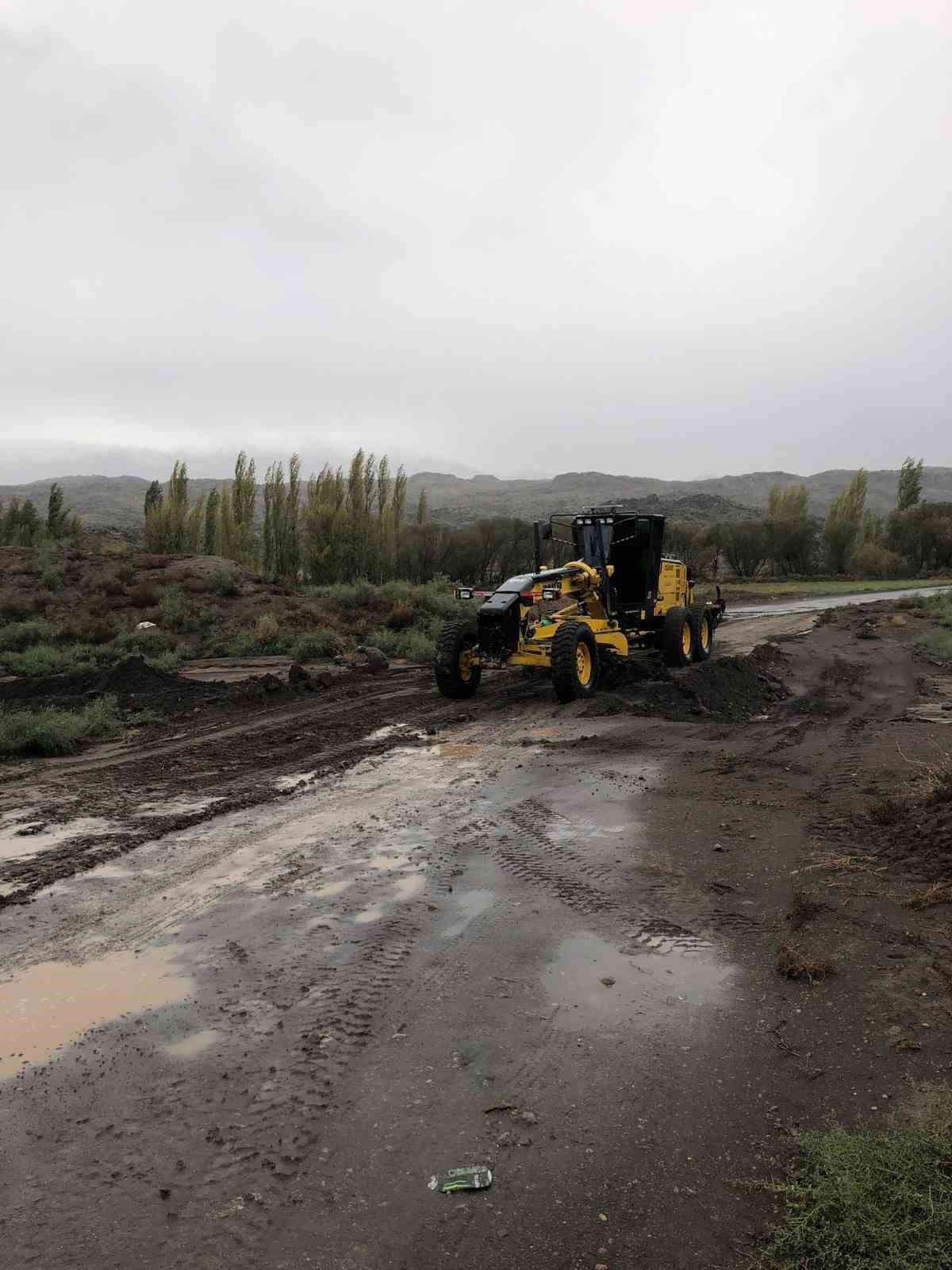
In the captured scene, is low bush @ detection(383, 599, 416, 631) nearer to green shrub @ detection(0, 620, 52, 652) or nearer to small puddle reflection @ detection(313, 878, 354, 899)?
green shrub @ detection(0, 620, 52, 652)

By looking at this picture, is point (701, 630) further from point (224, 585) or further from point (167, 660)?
point (224, 585)

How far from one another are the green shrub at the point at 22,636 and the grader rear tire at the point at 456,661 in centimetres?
1162

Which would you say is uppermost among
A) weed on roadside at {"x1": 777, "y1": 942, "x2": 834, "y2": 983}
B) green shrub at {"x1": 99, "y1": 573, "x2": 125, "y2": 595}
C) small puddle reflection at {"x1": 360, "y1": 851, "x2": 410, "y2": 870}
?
green shrub at {"x1": 99, "y1": 573, "x2": 125, "y2": 595}

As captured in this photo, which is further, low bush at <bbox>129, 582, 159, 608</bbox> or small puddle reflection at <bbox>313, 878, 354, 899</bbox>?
low bush at <bbox>129, 582, 159, 608</bbox>

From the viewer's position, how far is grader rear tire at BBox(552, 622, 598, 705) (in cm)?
1234

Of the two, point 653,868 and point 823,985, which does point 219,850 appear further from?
point 823,985

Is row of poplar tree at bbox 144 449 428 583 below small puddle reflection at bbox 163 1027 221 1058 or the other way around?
the other way around

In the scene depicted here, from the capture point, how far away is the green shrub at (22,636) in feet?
64.6

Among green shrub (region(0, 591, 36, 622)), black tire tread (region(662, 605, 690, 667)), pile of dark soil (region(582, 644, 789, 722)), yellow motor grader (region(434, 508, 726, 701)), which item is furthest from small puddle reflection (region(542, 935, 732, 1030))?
green shrub (region(0, 591, 36, 622))

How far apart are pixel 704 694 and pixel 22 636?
51.9ft

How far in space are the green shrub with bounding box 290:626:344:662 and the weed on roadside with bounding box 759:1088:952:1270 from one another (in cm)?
1640

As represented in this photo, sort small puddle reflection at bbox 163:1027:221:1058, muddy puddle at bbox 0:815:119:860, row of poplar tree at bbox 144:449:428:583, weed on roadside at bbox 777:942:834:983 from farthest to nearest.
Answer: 1. row of poplar tree at bbox 144:449:428:583
2. muddy puddle at bbox 0:815:119:860
3. weed on roadside at bbox 777:942:834:983
4. small puddle reflection at bbox 163:1027:221:1058

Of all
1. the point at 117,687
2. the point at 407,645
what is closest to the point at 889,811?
the point at 117,687

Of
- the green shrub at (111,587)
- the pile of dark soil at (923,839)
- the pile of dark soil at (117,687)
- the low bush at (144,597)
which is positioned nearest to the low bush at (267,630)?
the low bush at (144,597)
